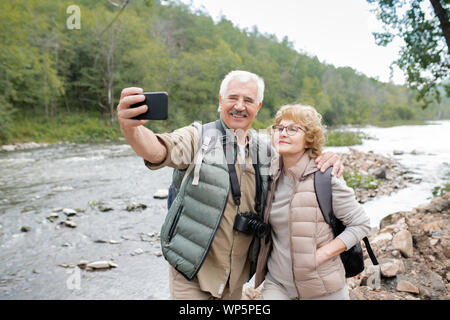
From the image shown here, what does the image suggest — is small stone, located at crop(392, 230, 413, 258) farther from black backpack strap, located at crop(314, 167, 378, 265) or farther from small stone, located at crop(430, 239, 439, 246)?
black backpack strap, located at crop(314, 167, 378, 265)

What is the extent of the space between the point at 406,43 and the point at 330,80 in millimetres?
69265

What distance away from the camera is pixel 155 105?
1379mm

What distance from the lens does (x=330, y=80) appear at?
7269 cm

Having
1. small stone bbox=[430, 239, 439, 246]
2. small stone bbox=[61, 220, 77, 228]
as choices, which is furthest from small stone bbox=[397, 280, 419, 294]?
small stone bbox=[61, 220, 77, 228]

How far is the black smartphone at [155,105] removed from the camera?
1359mm

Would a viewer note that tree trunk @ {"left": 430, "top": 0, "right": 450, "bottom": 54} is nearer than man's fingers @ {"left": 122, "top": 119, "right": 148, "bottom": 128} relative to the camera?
No

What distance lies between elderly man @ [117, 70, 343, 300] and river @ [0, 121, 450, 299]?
2.76 metres

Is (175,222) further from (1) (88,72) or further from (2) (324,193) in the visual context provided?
(1) (88,72)

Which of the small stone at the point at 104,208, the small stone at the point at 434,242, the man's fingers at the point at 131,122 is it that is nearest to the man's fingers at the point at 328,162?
the man's fingers at the point at 131,122

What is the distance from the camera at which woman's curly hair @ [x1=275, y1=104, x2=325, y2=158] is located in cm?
193

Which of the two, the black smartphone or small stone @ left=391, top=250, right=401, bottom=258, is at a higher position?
the black smartphone

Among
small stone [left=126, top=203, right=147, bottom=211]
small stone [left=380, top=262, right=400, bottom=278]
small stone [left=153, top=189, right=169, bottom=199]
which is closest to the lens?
small stone [left=380, top=262, right=400, bottom=278]

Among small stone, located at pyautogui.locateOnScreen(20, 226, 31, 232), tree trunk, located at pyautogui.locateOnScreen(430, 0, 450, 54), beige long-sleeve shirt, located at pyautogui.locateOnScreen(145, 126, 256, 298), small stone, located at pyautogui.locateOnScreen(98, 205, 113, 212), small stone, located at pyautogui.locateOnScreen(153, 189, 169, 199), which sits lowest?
small stone, located at pyautogui.locateOnScreen(20, 226, 31, 232)

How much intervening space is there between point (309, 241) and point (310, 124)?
748 millimetres
